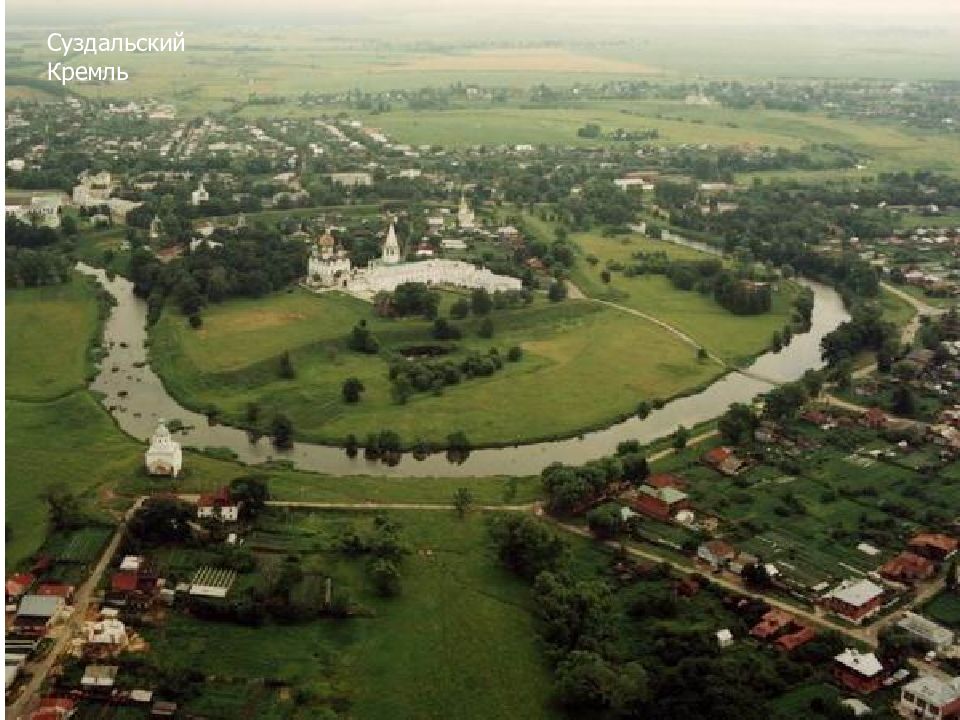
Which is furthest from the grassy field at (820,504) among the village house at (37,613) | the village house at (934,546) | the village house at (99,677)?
the village house at (37,613)

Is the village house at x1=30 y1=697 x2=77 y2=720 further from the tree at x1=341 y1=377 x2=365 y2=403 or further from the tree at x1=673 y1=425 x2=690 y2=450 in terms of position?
the tree at x1=673 y1=425 x2=690 y2=450

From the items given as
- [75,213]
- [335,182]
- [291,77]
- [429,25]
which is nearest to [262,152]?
[335,182]

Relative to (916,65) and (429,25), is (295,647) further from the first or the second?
(429,25)

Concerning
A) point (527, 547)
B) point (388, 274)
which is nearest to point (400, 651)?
point (527, 547)

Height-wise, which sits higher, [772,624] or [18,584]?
[18,584]

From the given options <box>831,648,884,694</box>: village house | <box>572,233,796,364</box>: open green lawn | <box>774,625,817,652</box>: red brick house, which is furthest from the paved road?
<box>572,233,796,364</box>: open green lawn

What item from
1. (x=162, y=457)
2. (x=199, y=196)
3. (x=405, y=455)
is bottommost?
(x=405, y=455)

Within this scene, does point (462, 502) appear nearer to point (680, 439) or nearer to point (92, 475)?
point (680, 439)
